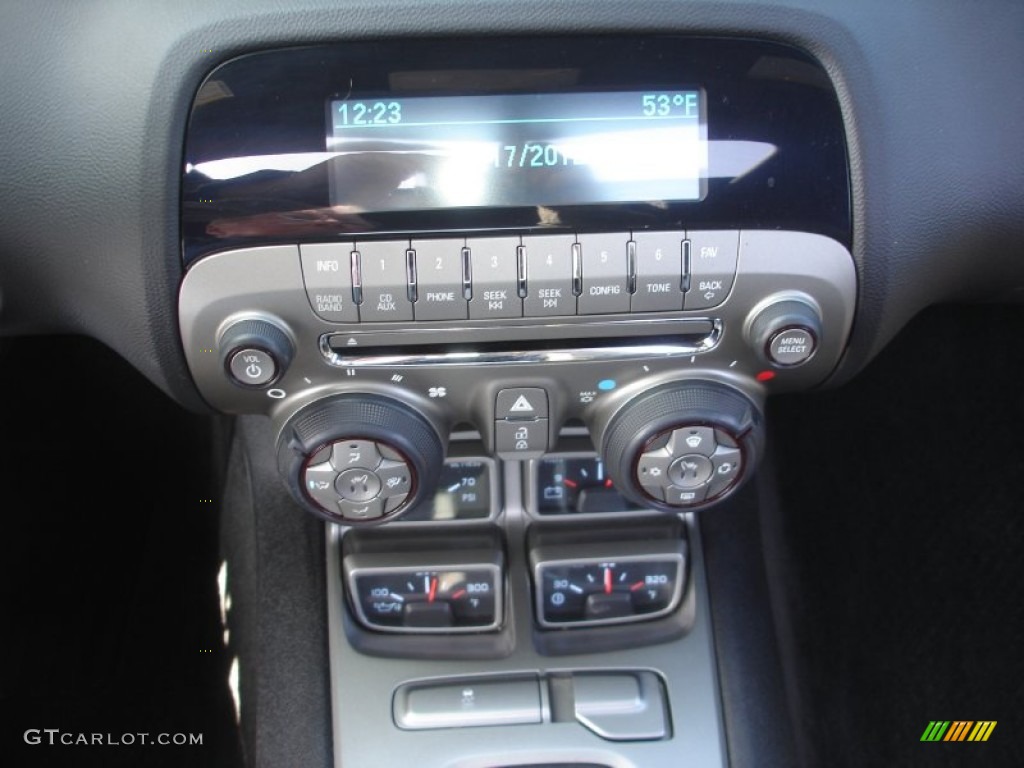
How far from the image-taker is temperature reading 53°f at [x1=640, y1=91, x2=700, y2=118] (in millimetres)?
899

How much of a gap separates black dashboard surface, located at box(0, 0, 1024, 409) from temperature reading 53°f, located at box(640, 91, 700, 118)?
0.05 meters

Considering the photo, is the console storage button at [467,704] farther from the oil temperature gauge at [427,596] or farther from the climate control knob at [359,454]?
the climate control knob at [359,454]

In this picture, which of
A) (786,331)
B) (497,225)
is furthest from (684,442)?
(497,225)

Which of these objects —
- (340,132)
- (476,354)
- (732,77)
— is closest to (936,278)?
(732,77)

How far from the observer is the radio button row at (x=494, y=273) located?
90cm

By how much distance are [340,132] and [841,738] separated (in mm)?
926

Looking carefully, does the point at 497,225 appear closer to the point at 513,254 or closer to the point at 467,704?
the point at 513,254

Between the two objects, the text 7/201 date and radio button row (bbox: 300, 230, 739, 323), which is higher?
the text 7/201 date

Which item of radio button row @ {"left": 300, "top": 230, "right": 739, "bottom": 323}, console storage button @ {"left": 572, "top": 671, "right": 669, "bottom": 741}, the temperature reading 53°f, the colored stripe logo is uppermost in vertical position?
the temperature reading 53°f

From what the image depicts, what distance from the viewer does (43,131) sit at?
904 millimetres

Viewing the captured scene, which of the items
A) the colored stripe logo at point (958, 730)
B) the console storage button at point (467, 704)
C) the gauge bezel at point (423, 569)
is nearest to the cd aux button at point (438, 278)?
the gauge bezel at point (423, 569)

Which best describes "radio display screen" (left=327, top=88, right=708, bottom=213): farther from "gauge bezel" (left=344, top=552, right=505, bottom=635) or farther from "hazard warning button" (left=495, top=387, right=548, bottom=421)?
"gauge bezel" (left=344, top=552, right=505, bottom=635)

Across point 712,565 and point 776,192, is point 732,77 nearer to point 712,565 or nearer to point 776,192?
point 776,192

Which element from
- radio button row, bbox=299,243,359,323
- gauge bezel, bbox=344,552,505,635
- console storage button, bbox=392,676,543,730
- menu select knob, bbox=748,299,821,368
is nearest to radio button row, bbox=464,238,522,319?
radio button row, bbox=299,243,359,323
